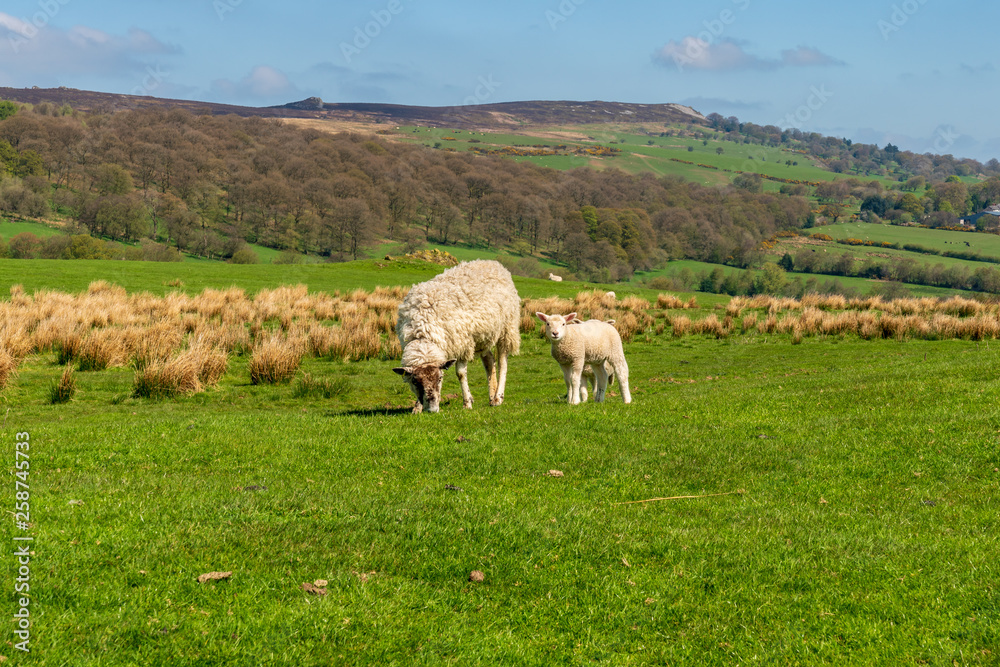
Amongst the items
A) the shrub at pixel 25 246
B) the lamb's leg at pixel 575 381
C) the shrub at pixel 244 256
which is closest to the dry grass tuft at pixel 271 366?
the lamb's leg at pixel 575 381

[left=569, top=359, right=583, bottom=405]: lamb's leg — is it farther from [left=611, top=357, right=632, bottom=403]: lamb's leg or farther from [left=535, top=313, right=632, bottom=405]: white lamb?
[left=611, top=357, right=632, bottom=403]: lamb's leg

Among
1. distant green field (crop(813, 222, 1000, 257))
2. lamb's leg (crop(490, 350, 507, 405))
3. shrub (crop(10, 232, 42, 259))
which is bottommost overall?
shrub (crop(10, 232, 42, 259))

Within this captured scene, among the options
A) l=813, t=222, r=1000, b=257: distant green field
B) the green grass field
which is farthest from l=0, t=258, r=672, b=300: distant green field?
l=813, t=222, r=1000, b=257: distant green field

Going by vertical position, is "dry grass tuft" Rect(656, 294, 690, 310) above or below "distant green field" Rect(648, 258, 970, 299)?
above

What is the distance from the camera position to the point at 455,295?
12.8 metres

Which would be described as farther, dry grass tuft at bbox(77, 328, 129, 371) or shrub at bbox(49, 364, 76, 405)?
dry grass tuft at bbox(77, 328, 129, 371)

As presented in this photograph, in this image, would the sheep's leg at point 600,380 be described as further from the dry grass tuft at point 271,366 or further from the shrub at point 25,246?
the shrub at point 25,246

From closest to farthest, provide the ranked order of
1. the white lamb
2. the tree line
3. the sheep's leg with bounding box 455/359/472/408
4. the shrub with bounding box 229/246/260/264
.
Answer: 1. the sheep's leg with bounding box 455/359/472/408
2. the white lamb
3. the shrub with bounding box 229/246/260/264
4. the tree line

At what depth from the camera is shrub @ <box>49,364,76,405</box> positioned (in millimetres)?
13602

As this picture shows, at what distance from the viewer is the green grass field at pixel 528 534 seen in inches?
181

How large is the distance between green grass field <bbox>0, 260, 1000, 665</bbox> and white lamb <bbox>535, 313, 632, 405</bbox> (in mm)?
1697

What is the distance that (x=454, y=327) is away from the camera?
12367 mm

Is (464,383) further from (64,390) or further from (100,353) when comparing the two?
(100,353)

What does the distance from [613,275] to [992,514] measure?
281 feet
